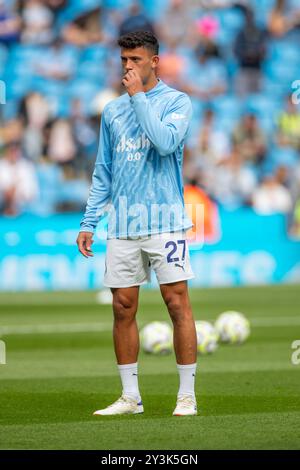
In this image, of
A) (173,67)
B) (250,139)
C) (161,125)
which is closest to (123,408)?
(161,125)

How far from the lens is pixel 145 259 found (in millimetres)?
7836

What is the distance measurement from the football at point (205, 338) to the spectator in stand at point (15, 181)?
10320 millimetres

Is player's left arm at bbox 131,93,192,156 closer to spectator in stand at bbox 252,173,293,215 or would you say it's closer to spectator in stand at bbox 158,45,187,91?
spectator in stand at bbox 252,173,293,215

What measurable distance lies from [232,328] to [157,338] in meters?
1.20

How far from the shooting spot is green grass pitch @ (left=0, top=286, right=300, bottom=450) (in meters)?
6.64

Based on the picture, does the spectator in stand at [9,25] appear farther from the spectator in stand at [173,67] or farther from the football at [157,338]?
the football at [157,338]

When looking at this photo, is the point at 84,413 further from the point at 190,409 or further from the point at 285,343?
the point at 285,343

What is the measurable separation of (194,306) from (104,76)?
29.9ft

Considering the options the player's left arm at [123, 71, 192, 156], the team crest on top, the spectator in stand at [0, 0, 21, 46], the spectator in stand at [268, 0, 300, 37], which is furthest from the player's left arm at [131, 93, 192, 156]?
the spectator in stand at [268, 0, 300, 37]

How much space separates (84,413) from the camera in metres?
7.88

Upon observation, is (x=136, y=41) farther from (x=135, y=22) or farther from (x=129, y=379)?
(x=135, y=22)

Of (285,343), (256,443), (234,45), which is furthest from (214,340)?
(234,45)
